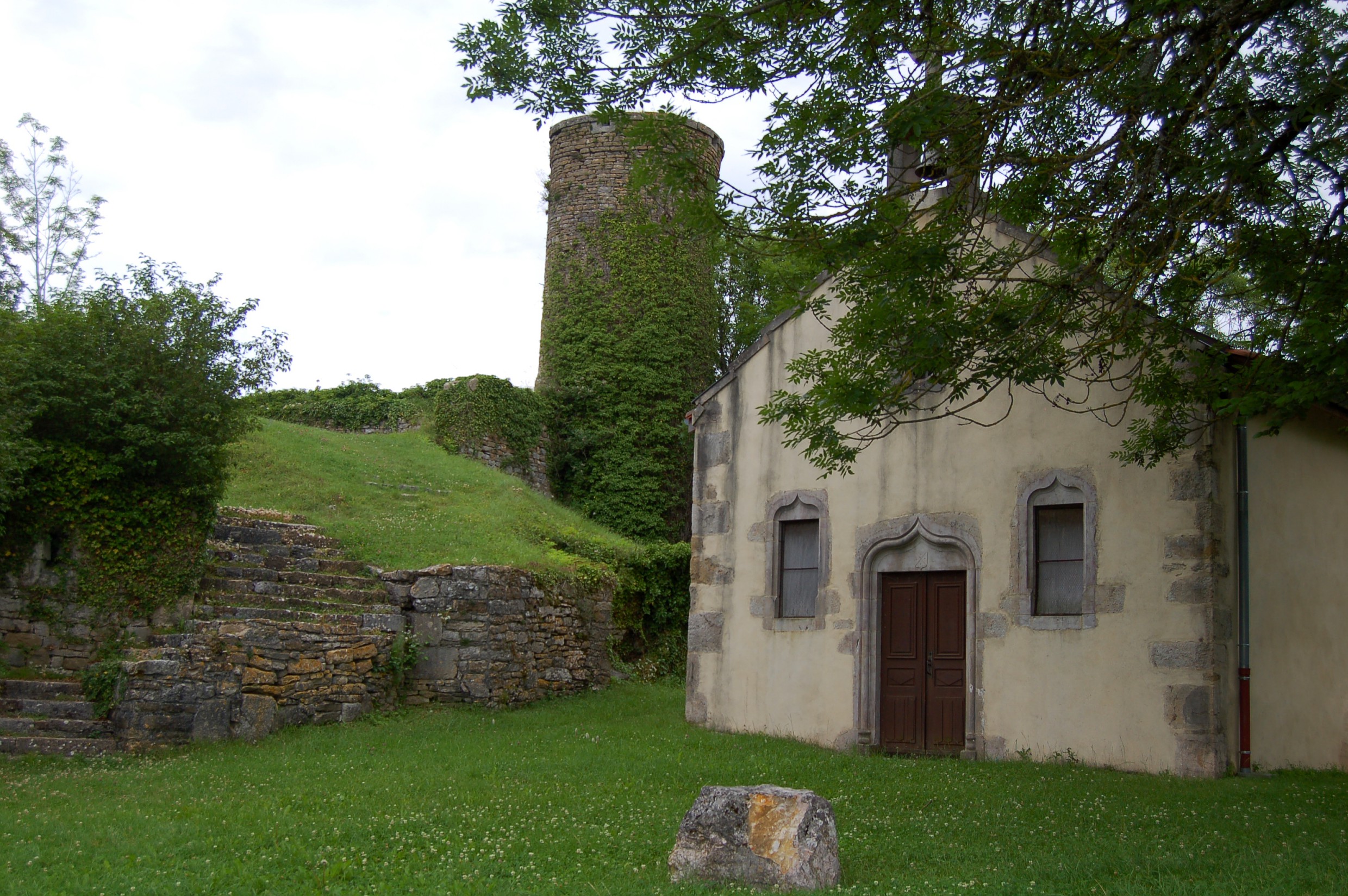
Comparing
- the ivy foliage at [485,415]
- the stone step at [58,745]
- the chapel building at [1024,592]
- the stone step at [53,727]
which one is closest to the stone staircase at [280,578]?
the stone step at [53,727]

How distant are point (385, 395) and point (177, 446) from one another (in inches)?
596

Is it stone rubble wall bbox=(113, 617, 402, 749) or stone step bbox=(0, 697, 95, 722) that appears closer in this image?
stone step bbox=(0, 697, 95, 722)

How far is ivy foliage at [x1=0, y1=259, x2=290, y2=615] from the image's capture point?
40.5ft

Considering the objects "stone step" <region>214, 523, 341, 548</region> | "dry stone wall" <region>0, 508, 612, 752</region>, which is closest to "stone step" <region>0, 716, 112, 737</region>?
"dry stone wall" <region>0, 508, 612, 752</region>

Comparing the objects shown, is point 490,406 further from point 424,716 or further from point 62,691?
point 62,691

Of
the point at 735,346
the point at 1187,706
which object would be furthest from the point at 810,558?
the point at 735,346

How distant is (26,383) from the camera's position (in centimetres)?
1209

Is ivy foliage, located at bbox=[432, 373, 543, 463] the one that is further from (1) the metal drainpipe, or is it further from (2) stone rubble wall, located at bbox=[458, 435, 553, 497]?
(1) the metal drainpipe

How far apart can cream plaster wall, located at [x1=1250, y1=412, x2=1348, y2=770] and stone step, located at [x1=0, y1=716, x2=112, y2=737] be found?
1162cm

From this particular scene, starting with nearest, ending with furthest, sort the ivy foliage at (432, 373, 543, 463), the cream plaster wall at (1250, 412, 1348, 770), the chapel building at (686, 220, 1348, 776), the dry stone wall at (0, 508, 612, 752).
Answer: the chapel building at (686, 220, 1348, 776)
the cream plaster wall at (1250, 412, 1348, 770)
the dry stone wall at (0, 508, 612, 752)
the ivy foliage at (432, 373, 543, 463)

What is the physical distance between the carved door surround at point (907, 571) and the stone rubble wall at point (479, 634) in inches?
195

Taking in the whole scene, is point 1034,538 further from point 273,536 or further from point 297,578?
point 273,536

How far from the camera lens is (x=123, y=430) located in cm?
1261

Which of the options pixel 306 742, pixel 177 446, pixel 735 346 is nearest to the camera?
pixel 306 742
